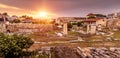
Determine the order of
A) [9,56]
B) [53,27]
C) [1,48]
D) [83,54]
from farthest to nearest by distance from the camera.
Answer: [53,27] → [83,54] → [9,56] → [1,48]

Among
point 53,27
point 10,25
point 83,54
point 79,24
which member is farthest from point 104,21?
point 83,54

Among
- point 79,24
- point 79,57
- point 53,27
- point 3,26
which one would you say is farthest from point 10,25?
point 79,57

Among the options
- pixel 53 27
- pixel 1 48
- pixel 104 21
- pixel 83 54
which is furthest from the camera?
pixel 104 21

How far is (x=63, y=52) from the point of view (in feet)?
100

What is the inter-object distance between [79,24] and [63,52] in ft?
183

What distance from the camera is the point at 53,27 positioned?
7606cm

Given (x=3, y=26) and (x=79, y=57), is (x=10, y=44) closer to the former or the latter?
(x=79, y=57)

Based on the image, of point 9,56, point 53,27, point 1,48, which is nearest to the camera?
point 1,48

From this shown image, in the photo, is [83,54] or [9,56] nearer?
[9,56]

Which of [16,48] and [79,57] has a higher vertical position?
[16,48]

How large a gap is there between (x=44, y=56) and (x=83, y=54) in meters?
6.62

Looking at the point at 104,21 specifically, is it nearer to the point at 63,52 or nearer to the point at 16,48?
the point at 63,52

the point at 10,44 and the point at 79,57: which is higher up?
the point at 10,44

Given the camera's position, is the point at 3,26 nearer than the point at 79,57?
No
